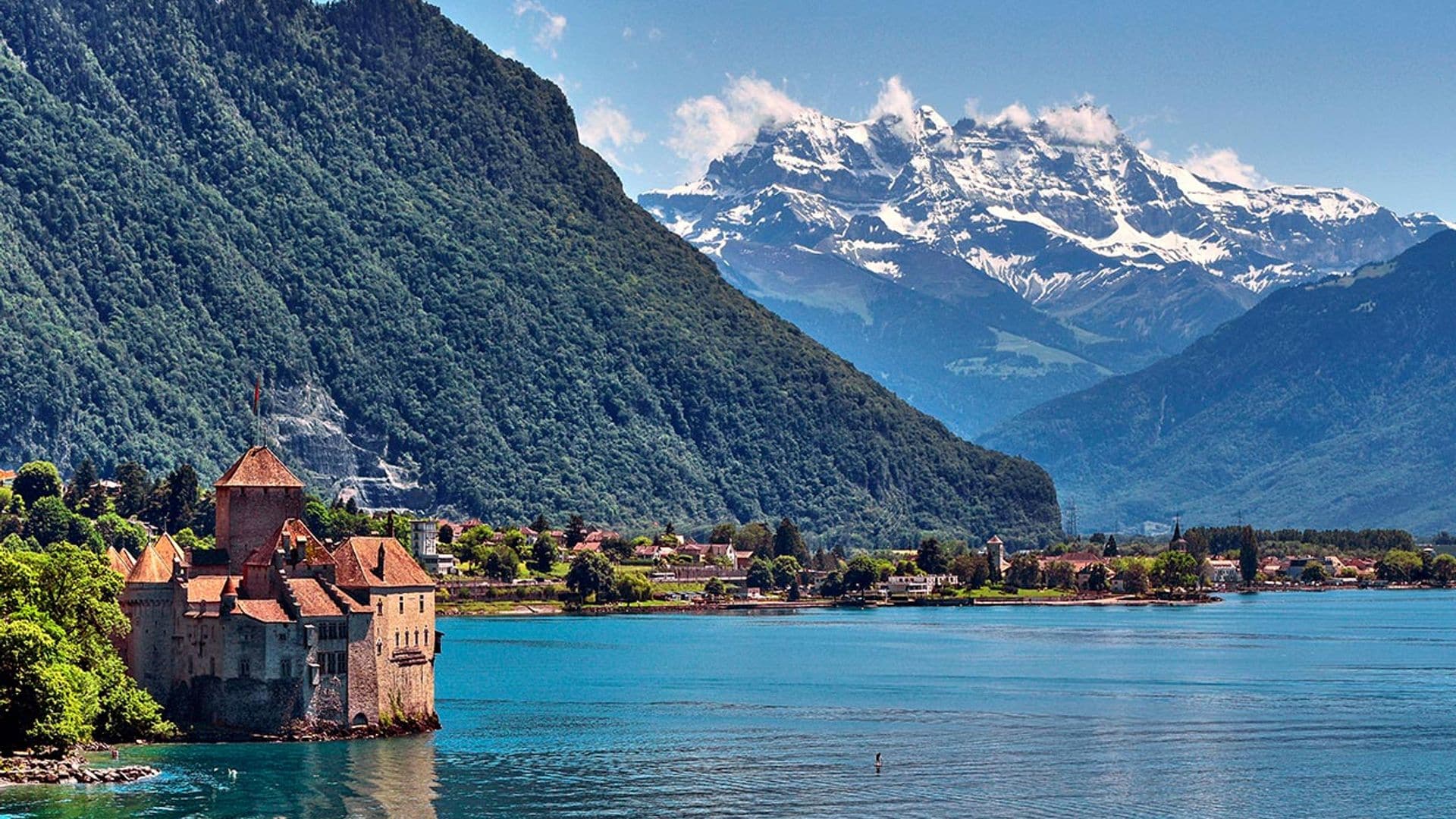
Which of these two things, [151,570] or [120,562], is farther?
[120,562]

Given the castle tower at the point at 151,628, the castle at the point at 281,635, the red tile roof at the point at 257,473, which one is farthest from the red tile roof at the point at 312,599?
the red tile roof at the point at 257,473

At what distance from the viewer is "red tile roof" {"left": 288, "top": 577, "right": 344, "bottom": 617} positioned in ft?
353

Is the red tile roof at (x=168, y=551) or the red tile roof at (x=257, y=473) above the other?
the red tile roof at (x=257, y=473)

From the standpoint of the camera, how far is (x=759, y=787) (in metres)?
103

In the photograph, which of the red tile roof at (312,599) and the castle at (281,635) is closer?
the castle at (281,635)

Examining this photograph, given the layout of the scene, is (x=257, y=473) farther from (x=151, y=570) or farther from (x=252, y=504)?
(x=151, y=570)

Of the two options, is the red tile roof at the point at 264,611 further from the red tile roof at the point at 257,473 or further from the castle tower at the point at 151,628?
the red tile roof at the point at 257,473

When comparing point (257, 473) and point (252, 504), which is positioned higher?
point (257, 473)

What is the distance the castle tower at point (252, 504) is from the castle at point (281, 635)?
349cm

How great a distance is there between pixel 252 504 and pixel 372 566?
8.70 metres

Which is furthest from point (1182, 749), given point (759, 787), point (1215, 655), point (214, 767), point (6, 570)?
point (1215, 655)

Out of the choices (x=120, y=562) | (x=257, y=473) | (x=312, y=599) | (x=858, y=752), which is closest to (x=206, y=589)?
(x=312, y=599)

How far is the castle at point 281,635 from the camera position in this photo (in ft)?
351

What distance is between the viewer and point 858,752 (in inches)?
4609
